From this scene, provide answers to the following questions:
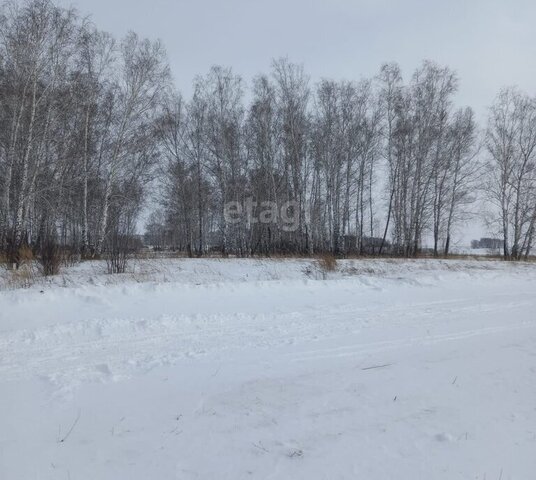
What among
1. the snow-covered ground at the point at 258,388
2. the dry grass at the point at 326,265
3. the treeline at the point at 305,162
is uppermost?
the treeline at the point at 305,162

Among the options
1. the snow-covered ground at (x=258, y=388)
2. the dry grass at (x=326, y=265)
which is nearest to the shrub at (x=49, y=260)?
the snow-covered ground at (x=258, y=388)

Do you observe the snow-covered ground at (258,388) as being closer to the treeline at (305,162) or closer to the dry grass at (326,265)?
the dry grass at (326,265)

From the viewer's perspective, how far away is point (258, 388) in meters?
3.50

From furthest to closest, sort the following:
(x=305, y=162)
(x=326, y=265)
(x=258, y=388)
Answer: (x=305, y=162)
(x=326, y=265)
(x=258, y=388)

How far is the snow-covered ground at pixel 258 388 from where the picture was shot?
7.84 feet

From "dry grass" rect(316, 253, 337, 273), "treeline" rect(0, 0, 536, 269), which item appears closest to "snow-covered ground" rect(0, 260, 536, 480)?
"dry grass" rect(316, 253, 337, 273)

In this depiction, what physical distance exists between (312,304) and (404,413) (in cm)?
437

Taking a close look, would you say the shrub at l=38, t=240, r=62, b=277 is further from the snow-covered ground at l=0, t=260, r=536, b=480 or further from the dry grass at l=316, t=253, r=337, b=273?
the dry grass at l=316, t=253, r=337, b=273

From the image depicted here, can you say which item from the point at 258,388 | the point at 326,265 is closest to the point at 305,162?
the point at 326,265

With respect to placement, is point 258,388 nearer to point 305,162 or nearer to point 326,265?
point 326,265

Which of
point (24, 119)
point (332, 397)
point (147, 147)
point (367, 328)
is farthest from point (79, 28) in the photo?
point (332, 397)

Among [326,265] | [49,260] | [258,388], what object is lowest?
[258,388]

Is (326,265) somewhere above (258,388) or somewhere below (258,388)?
above

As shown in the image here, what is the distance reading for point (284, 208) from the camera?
78.8 feet
